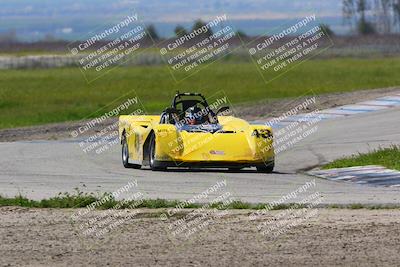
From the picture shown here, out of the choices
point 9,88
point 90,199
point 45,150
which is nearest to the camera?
point 90,199

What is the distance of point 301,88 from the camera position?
54562mm

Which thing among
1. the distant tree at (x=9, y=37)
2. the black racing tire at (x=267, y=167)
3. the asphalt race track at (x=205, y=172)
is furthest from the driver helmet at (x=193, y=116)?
the distant tree at (x=9, y=37)

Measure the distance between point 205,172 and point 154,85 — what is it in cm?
4092

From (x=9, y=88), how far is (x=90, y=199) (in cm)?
4560

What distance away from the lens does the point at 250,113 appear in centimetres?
3391

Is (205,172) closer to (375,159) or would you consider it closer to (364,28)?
(375,159)

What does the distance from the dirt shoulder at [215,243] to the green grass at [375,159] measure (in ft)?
23.2

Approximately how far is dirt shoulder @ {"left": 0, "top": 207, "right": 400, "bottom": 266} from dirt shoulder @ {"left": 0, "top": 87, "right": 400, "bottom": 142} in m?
16.9

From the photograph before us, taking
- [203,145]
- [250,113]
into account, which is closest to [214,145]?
[203,145]

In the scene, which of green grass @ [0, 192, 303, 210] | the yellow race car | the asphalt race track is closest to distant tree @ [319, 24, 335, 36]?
the asphalt race track

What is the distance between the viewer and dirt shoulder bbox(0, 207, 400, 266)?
11.2m

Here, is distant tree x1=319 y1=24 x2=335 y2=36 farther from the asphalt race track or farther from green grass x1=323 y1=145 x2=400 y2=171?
green grass x1=323 y1=145 x2=400 y2=171

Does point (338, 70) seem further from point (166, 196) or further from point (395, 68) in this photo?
point (166, 196)

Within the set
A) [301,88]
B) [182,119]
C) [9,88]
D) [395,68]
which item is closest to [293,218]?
[182,119]
